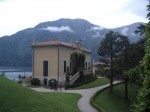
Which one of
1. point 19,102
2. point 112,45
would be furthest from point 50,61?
point 19,102

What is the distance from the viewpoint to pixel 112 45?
1983 inches

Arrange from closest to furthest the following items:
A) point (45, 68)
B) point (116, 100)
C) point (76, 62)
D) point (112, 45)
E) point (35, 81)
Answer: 1. point (116, 100)
2. point (112, 45)
3. point (35, 81)
4. point (45, 68)
5. point (76, 62)

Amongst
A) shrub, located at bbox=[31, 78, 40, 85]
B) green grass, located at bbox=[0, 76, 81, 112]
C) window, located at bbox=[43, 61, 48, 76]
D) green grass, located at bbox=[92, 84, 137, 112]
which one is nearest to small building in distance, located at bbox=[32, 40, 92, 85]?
window, located at bbox=[43, 61, 48, 76]

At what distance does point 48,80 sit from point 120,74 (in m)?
14.2

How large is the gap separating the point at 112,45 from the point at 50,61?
13.6 meters

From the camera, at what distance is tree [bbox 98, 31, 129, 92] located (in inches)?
1930

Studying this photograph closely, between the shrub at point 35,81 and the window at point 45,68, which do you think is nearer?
the shrub at point 35,81

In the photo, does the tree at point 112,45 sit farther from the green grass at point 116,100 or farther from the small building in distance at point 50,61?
the small building in distance at point 50,61

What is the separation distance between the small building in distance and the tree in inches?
412

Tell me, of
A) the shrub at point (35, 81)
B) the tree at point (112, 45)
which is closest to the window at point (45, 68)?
the shrub at point (35, 81)

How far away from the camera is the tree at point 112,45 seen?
161 ft

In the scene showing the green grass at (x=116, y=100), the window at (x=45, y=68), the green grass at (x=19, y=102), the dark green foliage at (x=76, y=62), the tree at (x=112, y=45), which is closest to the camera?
the green grass at (x=19, y=102)

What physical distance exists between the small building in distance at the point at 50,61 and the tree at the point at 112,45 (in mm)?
10454

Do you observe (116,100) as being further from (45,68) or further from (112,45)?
(45,68)
